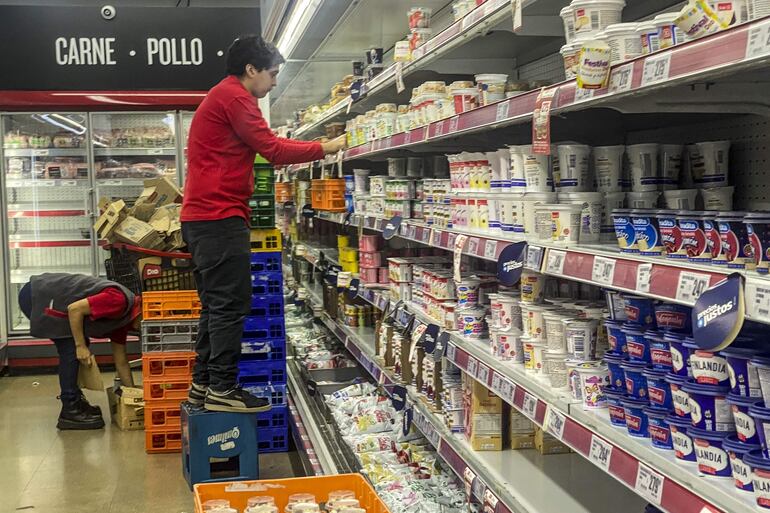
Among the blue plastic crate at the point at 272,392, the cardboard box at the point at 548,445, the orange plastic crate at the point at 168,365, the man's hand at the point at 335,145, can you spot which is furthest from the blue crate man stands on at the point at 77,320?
the cardboard box at the point at 548,445

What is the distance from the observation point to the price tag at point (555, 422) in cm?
207

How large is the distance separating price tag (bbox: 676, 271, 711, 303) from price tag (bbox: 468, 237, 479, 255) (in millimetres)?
1195

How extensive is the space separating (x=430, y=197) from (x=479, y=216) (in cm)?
70

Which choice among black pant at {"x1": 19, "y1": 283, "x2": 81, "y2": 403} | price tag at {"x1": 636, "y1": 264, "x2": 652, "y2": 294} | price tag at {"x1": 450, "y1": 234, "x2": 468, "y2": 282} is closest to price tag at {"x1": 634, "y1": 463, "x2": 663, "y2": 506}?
price tag at {"x1": 636, "y1": 264, "x2": 652, "y2": 294}

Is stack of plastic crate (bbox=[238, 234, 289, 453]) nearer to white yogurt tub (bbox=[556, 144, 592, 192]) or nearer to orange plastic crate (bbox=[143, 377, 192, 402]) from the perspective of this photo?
orange plastic crate (bbox=[143, 377, 192, 402])

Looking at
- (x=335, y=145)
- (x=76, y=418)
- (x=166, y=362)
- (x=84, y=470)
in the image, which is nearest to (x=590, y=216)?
(x=335, y=145)

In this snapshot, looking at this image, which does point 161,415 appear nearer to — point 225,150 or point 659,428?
point 225,150

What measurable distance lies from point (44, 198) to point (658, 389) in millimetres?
7706

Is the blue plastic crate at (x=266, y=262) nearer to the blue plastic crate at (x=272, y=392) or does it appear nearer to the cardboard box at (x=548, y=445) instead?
the blue plastic crate at (x=272, y=392)

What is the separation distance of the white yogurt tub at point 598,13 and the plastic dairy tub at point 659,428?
2.81 ft

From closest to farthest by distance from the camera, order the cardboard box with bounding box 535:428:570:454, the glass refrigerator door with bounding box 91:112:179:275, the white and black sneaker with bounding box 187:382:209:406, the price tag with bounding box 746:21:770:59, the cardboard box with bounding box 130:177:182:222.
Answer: the price tag with bounding box 746:21:770:59 → the cardboard box with bounding box 535:428:570:454 → the white and black sneaker with bounding box 187:382:209:406 → the cardboard box with bounding box 130:177:182:222 → the glass refrigerator door with bounding box 91:112:179:275

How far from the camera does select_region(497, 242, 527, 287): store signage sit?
7.36 feet

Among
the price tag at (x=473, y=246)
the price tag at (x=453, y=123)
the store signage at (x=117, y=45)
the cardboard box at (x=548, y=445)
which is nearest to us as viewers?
the price tag at (x=473, y=246)

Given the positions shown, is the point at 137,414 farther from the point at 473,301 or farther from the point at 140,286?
the point at 473,301
